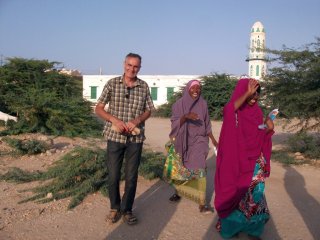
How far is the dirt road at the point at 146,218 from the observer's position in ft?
13.7

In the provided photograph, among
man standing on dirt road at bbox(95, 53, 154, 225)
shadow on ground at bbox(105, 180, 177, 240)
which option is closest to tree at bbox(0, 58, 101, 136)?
shadow on ground at bbox(105, 180, 177, 240)

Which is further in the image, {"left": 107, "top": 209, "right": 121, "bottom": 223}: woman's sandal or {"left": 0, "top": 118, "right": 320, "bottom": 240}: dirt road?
{"left": 107, "top": 209, "right": 121, "bottom": 223}: woman's sandal

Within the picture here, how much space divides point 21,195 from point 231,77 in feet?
78.1

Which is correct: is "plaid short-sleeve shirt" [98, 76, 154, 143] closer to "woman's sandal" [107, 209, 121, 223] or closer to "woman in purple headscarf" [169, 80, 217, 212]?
"woman's sandal" [107, 209, 121, 223]

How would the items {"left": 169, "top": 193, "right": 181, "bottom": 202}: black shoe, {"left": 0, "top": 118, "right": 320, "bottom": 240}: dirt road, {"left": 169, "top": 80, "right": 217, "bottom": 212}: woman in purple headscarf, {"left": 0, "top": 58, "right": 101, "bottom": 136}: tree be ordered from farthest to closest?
{"left": 0, "top": 58, "right": 101, "bottom": 136}: tree → {"left": 169, "top": 193, "right": 181, "bottom": 202}: black shoe → {"left": 169, "top": 80, "right": 217, "bottom": 212}: woman in purple headscarf → {"left": 0, "top": 118, "right": 320, "bottom": 240}: dirt road

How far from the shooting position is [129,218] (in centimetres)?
443

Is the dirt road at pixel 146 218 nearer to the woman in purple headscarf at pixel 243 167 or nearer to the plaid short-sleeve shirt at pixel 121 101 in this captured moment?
the woman in purple headscarf at pixel 243 167

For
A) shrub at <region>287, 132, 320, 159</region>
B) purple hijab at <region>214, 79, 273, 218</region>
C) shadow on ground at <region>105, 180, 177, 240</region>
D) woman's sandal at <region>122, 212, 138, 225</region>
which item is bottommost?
shadow on ground at <region>105, 180, 177, 240</region>

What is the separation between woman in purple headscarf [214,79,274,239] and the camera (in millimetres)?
4117

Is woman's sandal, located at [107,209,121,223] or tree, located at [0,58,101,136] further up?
tree, located at [0,58,101,136]

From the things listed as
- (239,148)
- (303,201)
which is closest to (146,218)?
(239,148)

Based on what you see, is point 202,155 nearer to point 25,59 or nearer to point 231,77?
point 25,59

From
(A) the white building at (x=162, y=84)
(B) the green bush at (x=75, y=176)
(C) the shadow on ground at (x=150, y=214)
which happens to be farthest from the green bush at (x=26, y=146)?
(A) the white building at (x=162, y=84)

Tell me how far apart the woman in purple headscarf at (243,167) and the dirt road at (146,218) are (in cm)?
25
